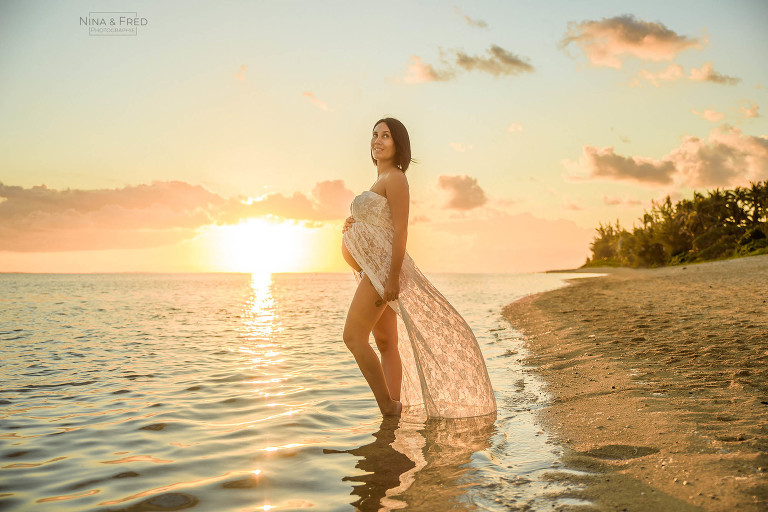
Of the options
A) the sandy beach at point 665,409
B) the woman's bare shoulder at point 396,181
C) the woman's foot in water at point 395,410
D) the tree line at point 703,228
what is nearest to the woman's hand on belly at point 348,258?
the woman's bare shoulder at point 396,181

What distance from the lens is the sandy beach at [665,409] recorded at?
9.21 feet

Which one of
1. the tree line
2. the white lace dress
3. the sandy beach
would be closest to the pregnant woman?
the white lace dress

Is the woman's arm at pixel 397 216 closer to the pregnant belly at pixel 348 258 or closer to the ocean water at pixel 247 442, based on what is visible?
the pregnant belly at pixel 348 258

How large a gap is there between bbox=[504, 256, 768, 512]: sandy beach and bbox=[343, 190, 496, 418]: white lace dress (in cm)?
74

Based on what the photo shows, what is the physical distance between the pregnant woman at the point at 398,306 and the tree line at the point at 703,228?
5432 centimetres

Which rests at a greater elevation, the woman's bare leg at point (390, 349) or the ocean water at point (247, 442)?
the woman's bare leg at point (390, 349)

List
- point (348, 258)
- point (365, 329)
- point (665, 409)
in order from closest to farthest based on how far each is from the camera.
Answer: point (665, 409) < point (365, 329) < point (348, 258)

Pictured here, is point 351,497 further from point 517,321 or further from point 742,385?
point 517,321

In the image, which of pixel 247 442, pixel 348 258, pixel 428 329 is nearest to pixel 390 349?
pixel 428 329

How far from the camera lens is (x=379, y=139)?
4711 mm

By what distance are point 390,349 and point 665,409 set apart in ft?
7.65

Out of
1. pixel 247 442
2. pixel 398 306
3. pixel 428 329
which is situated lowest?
pixel 247 442

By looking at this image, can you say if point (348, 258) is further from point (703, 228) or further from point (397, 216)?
point (703, 228)

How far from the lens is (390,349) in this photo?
200 inches
